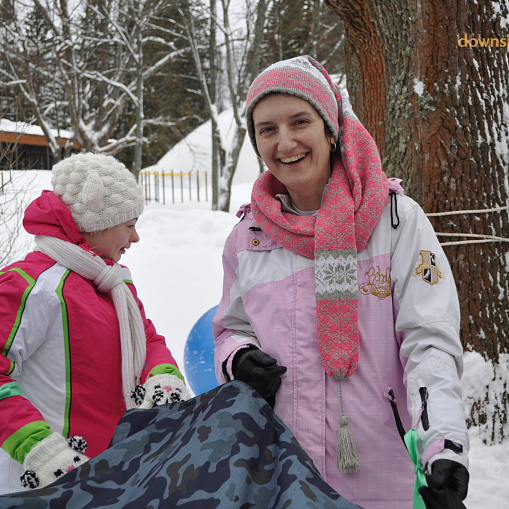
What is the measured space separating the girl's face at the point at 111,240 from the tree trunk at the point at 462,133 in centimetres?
168

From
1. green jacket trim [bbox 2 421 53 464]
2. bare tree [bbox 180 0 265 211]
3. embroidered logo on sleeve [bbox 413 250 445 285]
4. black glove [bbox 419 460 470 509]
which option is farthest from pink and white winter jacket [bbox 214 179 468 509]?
bare tree [bbox 180 0 265 211]

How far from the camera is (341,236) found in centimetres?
164

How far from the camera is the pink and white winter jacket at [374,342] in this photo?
5.07ft

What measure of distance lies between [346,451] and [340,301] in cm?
46

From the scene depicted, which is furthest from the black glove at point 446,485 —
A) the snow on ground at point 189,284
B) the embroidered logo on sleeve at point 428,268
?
the snow on ground at point 189,284

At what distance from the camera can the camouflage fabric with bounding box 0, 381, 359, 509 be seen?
3.84 feet

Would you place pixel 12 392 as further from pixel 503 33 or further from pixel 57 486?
pixel 503 33

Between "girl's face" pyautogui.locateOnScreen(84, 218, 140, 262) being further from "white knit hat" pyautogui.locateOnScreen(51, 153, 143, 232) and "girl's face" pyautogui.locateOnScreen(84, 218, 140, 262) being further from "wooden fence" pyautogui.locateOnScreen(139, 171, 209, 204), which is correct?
"wooden fence" pyautogui.locateOnScreen(139, 171, 209, 204)

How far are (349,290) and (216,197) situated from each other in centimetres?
1342

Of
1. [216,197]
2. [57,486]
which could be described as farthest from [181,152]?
[57,486]

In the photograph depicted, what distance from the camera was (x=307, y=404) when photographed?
167 centimetres

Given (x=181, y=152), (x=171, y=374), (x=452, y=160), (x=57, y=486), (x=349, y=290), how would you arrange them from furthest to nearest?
1. (x=181, y=152)
2. (x=452, y=160)
3. (x=171, y=374)
4. (x=349, y=290)
5. (x=57, y=486)

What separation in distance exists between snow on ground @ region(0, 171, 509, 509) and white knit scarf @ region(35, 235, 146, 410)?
194cm

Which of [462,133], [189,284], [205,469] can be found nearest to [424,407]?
[205,469]
